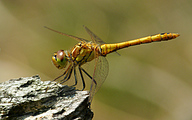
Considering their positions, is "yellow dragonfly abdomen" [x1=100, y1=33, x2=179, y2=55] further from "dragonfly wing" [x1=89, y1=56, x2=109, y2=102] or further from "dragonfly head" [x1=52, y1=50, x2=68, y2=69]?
"dragonfly head" [x1=52, y1=50, x2=68, y2=69]

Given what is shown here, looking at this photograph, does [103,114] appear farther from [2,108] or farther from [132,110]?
[2,108]

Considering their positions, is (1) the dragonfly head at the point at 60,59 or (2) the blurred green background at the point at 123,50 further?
(2) the blurred green background at the point at 123,50

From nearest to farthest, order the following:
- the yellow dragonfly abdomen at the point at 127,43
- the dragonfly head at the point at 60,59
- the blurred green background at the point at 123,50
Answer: the dragonfly head at the point at 60,59
the yellow dragonfly abdomen at the point at 127,43
the blurred green background at the point at 123,50

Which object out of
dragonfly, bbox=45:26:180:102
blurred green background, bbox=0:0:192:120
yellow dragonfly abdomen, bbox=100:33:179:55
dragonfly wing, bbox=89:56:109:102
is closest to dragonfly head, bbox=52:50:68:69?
dragonfly, bbox=45:26:180:102

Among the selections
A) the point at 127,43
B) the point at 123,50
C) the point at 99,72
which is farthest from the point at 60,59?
the point at 123,50

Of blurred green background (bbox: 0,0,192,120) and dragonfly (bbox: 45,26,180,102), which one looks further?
blurred green background (bbox: 0,0,192,120)

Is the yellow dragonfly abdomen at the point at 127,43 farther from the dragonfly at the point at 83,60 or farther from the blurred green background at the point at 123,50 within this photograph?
the blurred green background at the point at 123,50

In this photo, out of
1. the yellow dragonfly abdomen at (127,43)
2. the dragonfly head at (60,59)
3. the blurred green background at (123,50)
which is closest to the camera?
the dragonfly head at (60,59)

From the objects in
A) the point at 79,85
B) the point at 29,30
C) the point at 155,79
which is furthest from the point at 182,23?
the point at 29,30

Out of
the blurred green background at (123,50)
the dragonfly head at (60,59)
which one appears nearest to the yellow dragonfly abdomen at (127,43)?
the dragonfly head at (60,59)

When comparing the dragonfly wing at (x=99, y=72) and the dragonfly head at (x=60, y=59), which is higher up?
the dragonfly head at (x=60, y=59)
